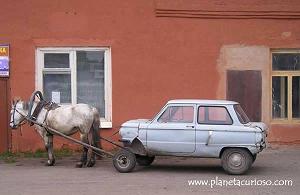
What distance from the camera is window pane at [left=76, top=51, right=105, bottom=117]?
1492 centimetres

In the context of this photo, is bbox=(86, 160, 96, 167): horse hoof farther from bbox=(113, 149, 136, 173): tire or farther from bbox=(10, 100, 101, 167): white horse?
bbox=(113, 149, 136, 173): tire

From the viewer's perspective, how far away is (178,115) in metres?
11.3

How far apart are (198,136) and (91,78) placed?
193 inches

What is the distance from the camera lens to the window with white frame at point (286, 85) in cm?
1506

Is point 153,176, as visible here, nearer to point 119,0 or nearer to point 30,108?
point 30,108

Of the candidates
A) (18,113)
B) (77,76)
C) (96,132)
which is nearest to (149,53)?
(77,76)

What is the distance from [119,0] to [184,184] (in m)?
6.41

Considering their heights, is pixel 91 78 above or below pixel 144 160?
above

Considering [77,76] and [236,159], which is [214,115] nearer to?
[236,159]

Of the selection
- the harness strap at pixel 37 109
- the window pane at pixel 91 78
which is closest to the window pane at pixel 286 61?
the window pane at pixel 91 78

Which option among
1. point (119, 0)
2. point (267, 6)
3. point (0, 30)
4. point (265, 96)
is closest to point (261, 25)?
point (267, 6)

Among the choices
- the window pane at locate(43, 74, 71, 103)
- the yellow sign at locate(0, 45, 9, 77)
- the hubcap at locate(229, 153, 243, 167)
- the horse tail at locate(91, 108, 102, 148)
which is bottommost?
the hubcap at locate(229, 153, 243, 167)

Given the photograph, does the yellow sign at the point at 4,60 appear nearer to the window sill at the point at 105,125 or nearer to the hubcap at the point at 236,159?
the window sill at the point at 105,125

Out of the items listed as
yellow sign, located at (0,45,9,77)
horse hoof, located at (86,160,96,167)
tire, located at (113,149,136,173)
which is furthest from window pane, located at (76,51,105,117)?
tire, located at (113,149,136,173)
